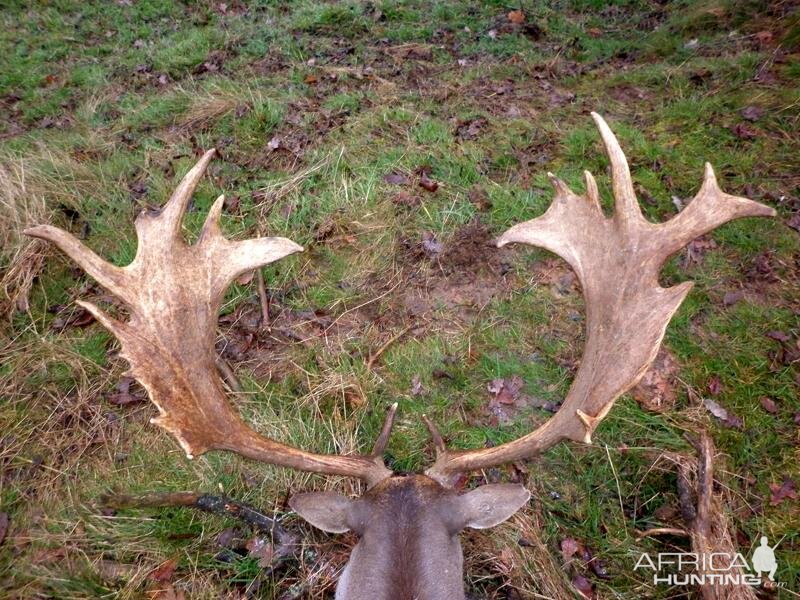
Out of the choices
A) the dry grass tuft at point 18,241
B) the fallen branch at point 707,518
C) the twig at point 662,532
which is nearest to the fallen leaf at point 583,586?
the twig at point 662,532

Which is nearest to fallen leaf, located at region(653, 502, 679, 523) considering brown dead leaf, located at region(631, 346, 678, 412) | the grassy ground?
the grassy ground

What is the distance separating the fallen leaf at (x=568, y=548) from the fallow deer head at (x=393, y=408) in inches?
35.1

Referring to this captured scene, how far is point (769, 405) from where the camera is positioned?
12.0ft

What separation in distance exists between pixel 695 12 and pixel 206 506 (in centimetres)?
801

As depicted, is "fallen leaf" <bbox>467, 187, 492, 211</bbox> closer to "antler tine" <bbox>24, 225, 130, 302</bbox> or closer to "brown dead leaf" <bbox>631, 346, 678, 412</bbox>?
"brown dead leaf" <bbox>631, 346, 678, 412</bbox>

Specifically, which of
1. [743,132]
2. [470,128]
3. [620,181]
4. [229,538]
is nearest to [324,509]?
[229,538]

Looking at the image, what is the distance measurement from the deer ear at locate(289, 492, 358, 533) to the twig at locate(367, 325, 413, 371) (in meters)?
1.39

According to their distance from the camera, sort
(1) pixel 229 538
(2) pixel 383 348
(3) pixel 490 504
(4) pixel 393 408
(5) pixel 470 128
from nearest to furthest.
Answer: (3) pixel 490 504 → (4) pixel 393 408 → (1) pixel 229 538 → (2) pixel 383 348 → (5) pixel 470 128

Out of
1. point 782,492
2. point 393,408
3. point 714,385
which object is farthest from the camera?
point 714,385

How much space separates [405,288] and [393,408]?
64.8 inches

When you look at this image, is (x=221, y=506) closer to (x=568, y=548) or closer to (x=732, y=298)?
(x=568, y=548)

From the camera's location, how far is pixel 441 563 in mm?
2363

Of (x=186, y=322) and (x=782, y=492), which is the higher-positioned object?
(x=186, y=322)

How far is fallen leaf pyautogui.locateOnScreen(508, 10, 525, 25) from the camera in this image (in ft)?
26.7
